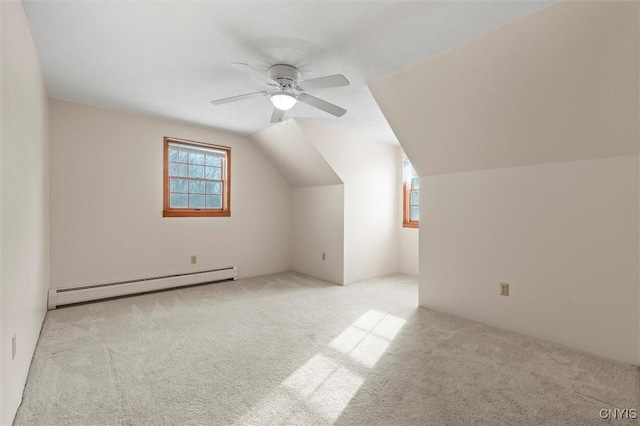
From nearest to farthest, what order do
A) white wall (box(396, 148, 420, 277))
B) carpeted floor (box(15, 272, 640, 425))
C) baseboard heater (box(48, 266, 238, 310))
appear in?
carpeted floor (box(15, 272, 640, 425)), baseboard heater (box(48, 266, 238, 310)), white wall (box(396, 148, 420, 277))

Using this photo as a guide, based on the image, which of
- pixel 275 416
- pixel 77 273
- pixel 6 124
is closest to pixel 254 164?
pixel 77 273

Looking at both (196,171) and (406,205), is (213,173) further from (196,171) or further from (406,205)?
(406,205)

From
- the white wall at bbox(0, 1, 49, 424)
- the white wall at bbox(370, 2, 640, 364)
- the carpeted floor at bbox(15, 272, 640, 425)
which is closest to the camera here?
the white wall at bbox(0, 1, 49, 424)

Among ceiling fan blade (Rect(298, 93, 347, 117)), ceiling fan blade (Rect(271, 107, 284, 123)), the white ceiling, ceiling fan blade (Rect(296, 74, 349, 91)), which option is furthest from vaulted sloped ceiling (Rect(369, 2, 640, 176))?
ceiling fan blade (Rect(271, 107, 284, 123))

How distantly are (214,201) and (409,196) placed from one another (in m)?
3.29

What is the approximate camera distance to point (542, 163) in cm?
260

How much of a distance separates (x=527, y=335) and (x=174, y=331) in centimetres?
323

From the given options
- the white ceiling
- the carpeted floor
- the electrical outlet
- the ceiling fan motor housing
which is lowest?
the carpeted floor

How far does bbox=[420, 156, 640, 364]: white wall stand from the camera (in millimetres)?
2254

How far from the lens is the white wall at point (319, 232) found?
457cm

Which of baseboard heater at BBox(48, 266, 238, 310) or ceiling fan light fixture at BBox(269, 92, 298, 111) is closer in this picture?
ceiling fan light fixture at BBox(269, 92, 298, 111)

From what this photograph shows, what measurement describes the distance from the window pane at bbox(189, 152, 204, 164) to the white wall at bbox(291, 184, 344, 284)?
168 cm

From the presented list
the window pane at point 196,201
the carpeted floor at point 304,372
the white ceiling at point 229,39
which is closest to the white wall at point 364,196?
the white ceiling at point 229,39

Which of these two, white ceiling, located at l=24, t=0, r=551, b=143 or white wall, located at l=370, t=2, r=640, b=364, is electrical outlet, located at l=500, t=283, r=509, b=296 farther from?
white ceiling, located at l=24, t=0, r=551, b=143
